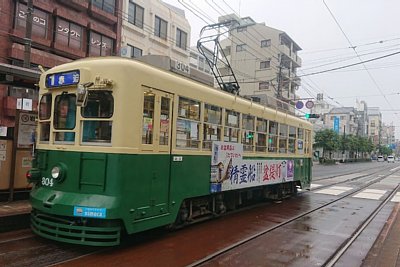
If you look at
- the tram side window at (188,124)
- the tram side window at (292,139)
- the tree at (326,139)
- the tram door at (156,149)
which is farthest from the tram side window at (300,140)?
the tree at (326,139)

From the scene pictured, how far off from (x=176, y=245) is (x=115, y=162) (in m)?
1.96

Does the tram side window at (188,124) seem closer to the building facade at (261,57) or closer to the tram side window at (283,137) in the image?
the tram side window at (283,137)

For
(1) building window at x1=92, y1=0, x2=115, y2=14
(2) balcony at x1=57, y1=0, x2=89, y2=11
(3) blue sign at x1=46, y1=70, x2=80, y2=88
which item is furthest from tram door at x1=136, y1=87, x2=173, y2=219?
(1) building window at x1=92, y1=0, x2=115, y2=14

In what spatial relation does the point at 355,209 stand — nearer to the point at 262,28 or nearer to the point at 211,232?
the point at 211,232

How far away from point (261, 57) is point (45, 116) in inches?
1805

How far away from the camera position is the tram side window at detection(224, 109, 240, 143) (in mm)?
8855

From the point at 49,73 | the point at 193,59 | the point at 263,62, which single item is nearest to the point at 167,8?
the point at 193,59

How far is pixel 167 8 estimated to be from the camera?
3102 centimetres

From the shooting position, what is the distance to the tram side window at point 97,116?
6191 mm

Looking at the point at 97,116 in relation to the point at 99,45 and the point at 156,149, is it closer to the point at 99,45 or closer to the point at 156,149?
the point at 156,149

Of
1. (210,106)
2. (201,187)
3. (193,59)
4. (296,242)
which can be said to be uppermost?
(193,59)

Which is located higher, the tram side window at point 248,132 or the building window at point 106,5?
the building window at point 106,5

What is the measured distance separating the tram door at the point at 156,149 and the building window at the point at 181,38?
87.4ft

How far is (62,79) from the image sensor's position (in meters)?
6.56
